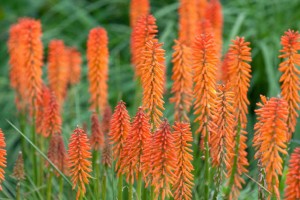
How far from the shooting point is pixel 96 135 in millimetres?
4332

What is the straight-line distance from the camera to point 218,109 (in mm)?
3613

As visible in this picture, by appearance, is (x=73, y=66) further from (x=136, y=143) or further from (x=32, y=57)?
(x=136, y=143)

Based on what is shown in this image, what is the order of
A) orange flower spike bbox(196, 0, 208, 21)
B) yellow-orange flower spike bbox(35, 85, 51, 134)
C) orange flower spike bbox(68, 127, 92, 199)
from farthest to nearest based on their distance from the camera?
1. orange flower spike bbox(196, 0, 208, 21)
2. yellow-orange flower spike bbox(35, 85, 51, 134)
3. orange flower spike bbox(68, 127, 92, 199)

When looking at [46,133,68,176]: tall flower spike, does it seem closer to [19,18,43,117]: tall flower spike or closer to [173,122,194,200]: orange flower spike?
[19,18,43,117]: tall flower spike

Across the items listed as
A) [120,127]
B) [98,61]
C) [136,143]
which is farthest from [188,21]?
[136,143]

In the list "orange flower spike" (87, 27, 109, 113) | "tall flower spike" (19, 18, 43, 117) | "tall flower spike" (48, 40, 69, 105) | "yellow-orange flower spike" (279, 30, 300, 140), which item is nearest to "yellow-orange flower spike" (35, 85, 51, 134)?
"tall flower spike" (19, 18, 43, 117)

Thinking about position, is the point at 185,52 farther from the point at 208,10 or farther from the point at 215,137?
the point at 208,10

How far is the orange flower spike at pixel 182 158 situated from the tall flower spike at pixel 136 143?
16cm

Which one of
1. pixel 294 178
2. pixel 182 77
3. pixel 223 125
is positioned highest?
pixel 182 77

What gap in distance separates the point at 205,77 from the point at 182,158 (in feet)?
1.78

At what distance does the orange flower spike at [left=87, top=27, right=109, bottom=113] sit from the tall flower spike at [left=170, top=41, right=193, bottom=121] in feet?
Answer: 2.37

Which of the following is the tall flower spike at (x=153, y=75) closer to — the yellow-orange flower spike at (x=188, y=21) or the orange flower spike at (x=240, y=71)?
the orange flower spike at (x=240, y=71)

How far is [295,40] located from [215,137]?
704 millimetres

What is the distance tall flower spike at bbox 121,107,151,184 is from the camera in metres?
3.36
